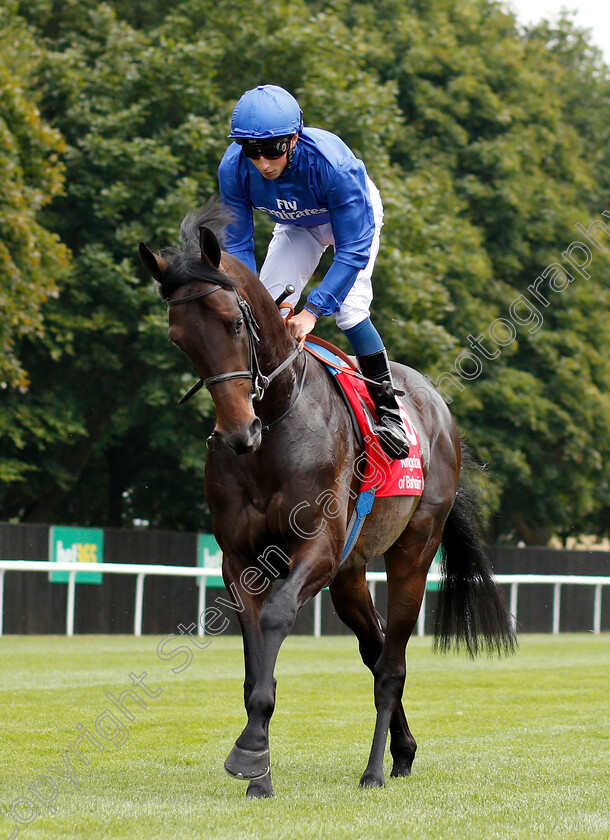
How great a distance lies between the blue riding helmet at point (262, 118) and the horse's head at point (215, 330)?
1.98 feet

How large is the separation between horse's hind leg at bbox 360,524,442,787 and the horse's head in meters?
1.69

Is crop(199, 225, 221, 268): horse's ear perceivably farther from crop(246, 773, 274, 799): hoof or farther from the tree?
the tree

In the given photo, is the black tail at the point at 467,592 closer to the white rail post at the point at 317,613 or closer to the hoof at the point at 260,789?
the hoof at the point at 260,789

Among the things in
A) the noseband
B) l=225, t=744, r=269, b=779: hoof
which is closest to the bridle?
the noseband

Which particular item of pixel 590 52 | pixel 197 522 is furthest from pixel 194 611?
pixel 590 52

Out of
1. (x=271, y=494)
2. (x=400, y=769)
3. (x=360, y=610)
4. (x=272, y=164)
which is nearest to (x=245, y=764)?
(x=271, y=494)

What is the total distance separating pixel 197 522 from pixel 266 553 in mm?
15825

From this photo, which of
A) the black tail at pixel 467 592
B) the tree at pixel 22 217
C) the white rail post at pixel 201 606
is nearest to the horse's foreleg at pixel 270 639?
the black tail at pixel 467 592

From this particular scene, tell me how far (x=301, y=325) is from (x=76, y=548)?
11469mm

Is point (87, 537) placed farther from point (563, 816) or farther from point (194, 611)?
point (563, 816)

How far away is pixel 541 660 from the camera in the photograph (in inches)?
509

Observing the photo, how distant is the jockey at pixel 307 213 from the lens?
477 centimetres

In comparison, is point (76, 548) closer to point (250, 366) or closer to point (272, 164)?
point (272, 164)

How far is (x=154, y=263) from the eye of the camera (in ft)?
14.1
